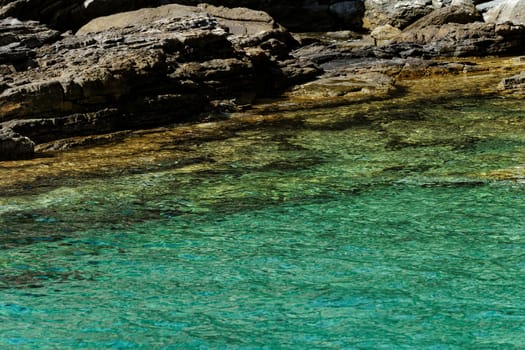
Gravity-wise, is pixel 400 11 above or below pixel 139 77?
above

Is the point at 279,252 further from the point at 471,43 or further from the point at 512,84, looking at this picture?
the point at 471,43

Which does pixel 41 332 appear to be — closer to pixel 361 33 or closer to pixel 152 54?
pixel 152 54

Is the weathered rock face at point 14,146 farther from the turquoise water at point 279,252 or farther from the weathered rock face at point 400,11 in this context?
the weathered rock face at point 400,11

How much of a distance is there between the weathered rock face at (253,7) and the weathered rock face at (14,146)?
9.57m

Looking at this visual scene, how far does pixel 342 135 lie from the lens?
10336 mm

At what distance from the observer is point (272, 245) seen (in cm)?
576

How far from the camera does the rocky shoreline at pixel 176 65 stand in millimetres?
11094

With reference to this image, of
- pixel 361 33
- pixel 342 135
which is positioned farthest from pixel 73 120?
pixel 361 33

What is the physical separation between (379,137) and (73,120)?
15.0 ft

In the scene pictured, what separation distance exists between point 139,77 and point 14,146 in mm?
2828

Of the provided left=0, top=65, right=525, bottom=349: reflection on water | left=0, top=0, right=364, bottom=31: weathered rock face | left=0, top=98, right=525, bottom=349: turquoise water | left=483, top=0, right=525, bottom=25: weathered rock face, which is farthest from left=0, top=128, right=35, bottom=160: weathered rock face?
left=483, top=0, right=525, bottom=25: weathered rock face

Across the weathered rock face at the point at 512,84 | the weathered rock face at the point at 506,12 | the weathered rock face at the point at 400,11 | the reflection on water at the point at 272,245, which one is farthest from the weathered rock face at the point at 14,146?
the weathered rock face at the point at 400,11

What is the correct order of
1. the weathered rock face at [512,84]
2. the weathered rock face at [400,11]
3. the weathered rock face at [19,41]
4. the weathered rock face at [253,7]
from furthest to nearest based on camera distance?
the weathered rock face at [400,11] → the weathered rock face at [253,7] → the weathered rock face at [512,84] → the weathered rock face at [19,41]

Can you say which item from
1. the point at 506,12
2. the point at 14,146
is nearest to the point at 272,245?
the point at 14,146
